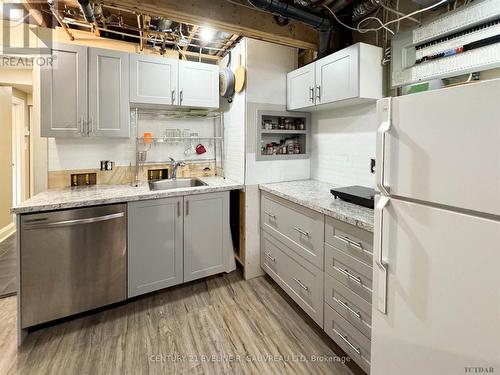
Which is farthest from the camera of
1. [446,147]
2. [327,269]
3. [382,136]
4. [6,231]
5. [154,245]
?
[6,231]

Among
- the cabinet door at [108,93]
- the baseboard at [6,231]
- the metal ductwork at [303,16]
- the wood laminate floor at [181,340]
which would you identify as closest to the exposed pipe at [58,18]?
the cabinet door at [108,93]

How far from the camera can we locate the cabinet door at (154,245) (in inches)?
87.4

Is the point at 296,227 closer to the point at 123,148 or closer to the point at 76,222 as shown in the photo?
the point at 76,222

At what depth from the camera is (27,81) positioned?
12.3ft

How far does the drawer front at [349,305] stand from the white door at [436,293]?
0.62ft

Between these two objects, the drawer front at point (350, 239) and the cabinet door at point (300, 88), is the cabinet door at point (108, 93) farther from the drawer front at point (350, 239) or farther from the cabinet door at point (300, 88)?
the drawer front at point (350, 239)

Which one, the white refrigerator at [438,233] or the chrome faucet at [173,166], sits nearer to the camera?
the white refrigerator at [438,233]

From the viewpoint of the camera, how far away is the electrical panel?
4.58ft

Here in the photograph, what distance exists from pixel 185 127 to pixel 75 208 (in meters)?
1.53

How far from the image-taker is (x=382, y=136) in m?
1.17

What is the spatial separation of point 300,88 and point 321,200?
1.21 m

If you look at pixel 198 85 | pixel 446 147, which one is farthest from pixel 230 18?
pixel 446 147

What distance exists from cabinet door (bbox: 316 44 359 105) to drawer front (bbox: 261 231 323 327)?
1.38 metres

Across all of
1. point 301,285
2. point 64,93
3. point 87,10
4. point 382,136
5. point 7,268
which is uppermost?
point 87,10
